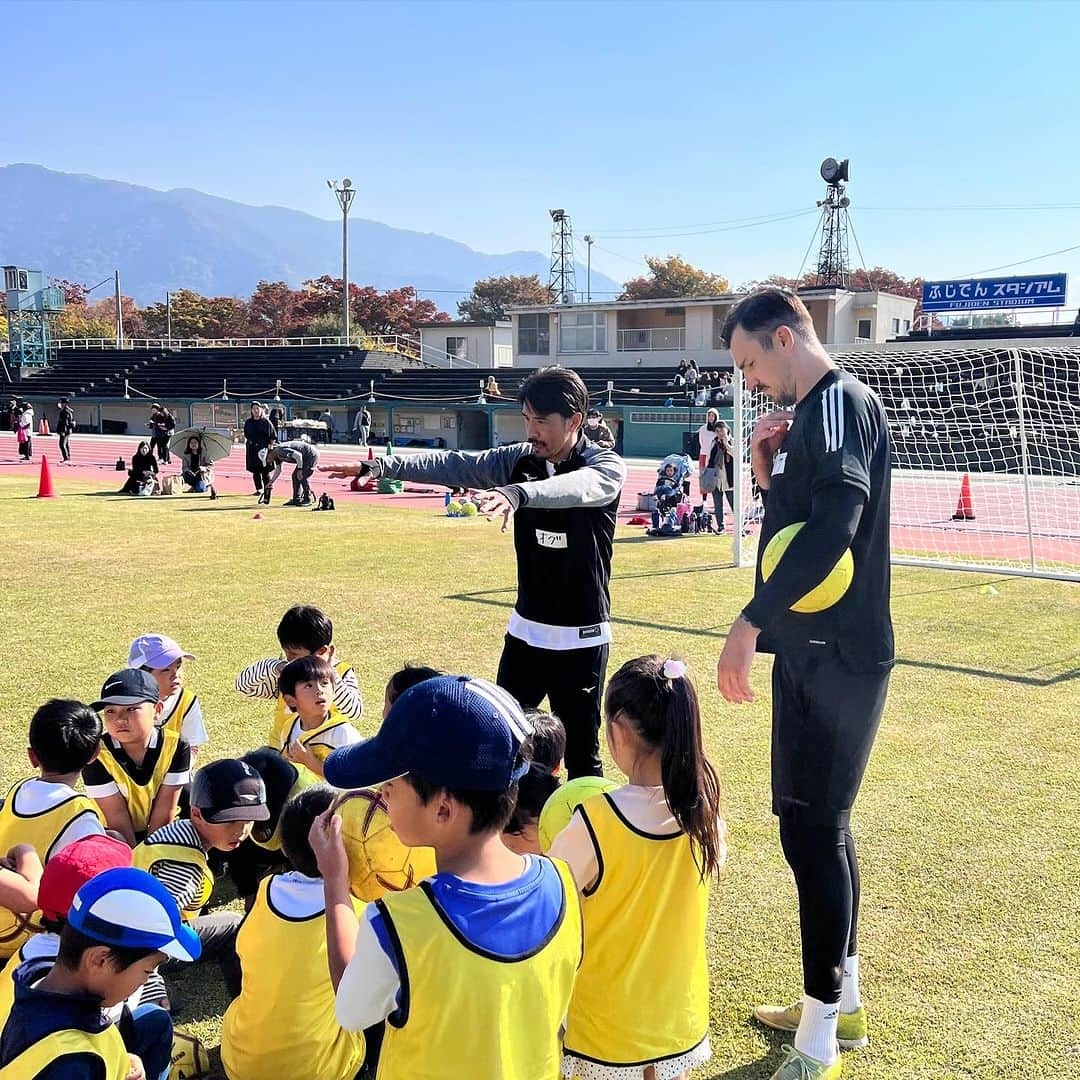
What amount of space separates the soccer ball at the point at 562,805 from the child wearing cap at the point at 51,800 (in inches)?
59.9

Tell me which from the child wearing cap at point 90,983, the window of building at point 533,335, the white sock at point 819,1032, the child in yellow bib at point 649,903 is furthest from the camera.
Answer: the window of building at point 533,335

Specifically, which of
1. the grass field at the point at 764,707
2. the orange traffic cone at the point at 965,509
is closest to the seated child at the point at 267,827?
the grass field at the point at 764,707

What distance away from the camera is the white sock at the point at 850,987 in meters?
2.99

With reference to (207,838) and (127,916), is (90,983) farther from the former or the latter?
(207,838)

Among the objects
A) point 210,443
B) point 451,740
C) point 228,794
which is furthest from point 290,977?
point 210,443

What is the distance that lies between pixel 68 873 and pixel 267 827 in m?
1.09

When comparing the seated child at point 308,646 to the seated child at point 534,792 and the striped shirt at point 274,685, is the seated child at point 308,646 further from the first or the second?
the seated child at point 534,792

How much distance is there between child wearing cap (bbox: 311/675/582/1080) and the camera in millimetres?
1769

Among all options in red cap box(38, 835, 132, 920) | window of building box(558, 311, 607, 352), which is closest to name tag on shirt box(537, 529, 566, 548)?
red cap box(38, 835, 132, 920)

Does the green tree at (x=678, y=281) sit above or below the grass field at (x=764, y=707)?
above

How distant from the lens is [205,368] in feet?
165

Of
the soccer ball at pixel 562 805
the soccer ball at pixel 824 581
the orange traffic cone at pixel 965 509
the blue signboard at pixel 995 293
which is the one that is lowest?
the soccer ball at pixel 562 805

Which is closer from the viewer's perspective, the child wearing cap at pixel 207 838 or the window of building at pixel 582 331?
the child wearing cap at pixel 207 838

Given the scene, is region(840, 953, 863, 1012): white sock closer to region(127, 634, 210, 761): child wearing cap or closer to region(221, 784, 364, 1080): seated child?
region(221, 784, 364, 1080): seated child
